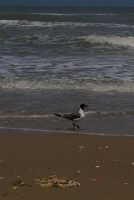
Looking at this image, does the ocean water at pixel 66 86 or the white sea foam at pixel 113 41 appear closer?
the ocean water at pixel 66 86

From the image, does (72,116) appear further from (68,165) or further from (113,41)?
(113,41)

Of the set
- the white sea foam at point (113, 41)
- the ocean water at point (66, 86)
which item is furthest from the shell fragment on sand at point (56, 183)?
the white sea foam at point (113, 41)

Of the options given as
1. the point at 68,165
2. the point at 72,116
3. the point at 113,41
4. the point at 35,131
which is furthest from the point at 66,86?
the point at 113,41

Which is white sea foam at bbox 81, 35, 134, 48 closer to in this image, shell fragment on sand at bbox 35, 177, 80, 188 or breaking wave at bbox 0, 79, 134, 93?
breaking wave at bbox 0, 79, 134, 93

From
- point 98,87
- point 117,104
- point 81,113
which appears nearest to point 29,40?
point 98,87

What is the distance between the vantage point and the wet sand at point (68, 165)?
17.3ft

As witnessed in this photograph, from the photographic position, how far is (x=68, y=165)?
6449 mm

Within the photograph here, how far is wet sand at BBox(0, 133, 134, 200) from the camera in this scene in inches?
208

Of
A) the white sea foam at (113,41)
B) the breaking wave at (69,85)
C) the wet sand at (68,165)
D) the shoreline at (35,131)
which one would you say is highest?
the wet sand at (68,165)

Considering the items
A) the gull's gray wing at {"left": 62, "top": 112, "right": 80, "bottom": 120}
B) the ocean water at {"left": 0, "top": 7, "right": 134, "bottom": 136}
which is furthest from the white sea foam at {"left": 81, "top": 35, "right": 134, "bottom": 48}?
the gull's gray wing at {"left": 62, "top": 112, "right": 80, "bottom": 120}

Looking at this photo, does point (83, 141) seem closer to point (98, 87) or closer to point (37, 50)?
point (98, 87)

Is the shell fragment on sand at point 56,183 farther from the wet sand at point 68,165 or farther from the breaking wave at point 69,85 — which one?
the breaking wave at point 69,85

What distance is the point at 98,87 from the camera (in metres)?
12.9

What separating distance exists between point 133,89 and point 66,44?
1117 centimetres
